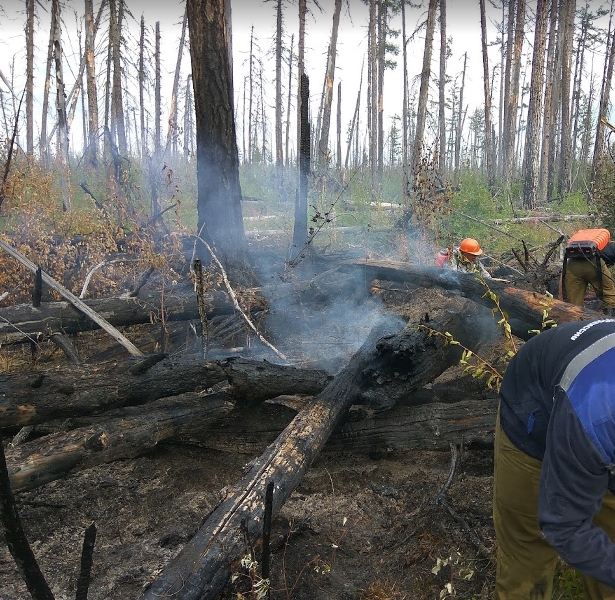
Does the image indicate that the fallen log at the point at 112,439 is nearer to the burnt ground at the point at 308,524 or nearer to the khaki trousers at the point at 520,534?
the burnt ground at the point at 308,524

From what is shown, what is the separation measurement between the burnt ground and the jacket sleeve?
2.23 ft

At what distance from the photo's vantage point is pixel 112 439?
2.93 meters

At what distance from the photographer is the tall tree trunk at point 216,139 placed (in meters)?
6.39

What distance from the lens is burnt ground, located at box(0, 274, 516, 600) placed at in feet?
8.20

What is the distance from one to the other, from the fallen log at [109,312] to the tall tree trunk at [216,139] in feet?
3.77

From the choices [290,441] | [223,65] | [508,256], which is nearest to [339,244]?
[508,256]

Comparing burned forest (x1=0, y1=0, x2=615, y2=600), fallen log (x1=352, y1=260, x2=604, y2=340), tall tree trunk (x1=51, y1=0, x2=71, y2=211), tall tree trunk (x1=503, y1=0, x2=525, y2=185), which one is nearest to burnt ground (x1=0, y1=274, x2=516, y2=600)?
burned forest (x1=0, y1=0, x2=615, y2=600)

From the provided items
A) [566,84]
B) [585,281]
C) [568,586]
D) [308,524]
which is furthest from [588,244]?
[566,84]

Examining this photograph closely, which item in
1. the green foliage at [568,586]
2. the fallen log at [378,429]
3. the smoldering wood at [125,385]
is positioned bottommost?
the green foliage at [568,586]

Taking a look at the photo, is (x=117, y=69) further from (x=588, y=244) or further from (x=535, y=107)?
(x=588, y=244)

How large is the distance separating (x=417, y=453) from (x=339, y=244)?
253 inches

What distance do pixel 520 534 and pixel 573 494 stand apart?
67 cm

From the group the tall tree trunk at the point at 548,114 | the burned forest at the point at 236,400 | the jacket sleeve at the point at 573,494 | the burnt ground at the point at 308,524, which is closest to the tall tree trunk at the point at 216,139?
the burned forest at the point at 236,400

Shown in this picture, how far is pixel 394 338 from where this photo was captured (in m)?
3.70
